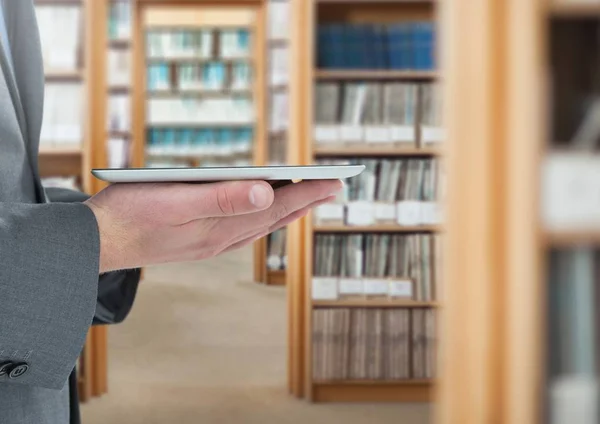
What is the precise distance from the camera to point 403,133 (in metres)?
2.92

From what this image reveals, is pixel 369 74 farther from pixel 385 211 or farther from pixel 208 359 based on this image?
pixel 208 359

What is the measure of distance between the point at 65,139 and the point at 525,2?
2.66m

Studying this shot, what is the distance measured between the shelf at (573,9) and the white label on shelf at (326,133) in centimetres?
217

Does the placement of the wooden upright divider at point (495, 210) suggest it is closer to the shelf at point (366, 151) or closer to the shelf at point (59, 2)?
the shelf at point (366, 151)

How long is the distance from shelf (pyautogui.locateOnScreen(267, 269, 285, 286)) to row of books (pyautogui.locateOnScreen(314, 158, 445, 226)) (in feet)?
5.51

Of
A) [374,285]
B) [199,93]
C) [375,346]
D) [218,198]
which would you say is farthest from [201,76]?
[218,198]

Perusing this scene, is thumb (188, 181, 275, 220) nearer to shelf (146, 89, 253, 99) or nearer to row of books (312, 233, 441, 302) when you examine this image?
row of books (312, 233, 441, 302)

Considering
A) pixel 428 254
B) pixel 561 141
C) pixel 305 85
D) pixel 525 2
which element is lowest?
pixel 428 254

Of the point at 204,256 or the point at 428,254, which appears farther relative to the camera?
the point at 428,254

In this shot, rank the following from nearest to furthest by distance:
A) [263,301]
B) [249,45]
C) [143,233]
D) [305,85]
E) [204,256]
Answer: [143,233] < [204,256] < [305,85] < [263,301] < [249,45]

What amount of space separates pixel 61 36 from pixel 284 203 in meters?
2.72

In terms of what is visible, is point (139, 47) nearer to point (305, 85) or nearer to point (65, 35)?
point (65, 35)

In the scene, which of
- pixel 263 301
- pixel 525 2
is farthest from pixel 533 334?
pixel 263 301

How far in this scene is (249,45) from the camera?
6.29 meters
